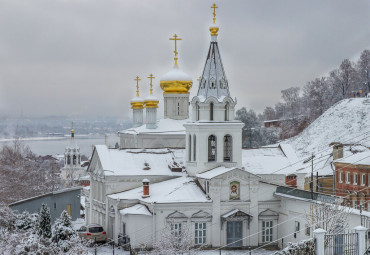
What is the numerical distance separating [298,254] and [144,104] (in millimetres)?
32617

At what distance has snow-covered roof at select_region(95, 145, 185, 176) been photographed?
37031 mm

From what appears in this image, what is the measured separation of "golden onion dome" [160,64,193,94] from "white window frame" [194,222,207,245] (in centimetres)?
1477

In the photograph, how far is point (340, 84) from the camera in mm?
85688

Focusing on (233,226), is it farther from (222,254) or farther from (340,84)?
(340,84)

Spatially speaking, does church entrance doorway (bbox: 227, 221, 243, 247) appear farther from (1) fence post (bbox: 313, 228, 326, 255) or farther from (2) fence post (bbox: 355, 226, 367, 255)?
(1) fence post (bbox: 313, 228, 326, 255)

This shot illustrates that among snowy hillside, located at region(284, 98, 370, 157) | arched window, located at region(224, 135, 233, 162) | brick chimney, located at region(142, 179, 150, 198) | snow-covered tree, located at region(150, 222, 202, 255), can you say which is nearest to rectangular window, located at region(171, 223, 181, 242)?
snow-covered tree, located at region(150, 222, 202, 255)

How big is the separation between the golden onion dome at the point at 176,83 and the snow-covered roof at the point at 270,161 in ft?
25.9

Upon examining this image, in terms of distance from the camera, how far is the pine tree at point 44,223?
92.2 feet

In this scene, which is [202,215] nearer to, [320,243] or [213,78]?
[213,78]

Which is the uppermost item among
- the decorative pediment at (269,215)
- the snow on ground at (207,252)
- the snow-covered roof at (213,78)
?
the snow-covered roof at (213,78)

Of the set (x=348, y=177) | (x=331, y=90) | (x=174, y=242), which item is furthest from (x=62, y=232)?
(x=331, y=90)

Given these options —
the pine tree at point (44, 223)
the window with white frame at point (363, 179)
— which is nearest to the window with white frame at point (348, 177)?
the window with white frame at point (363, 179)

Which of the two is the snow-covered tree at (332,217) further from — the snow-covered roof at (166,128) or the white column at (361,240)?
the snow-covered roof at (166,128)

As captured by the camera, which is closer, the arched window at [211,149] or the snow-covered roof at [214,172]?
the snow-covered roof at [214,172]
